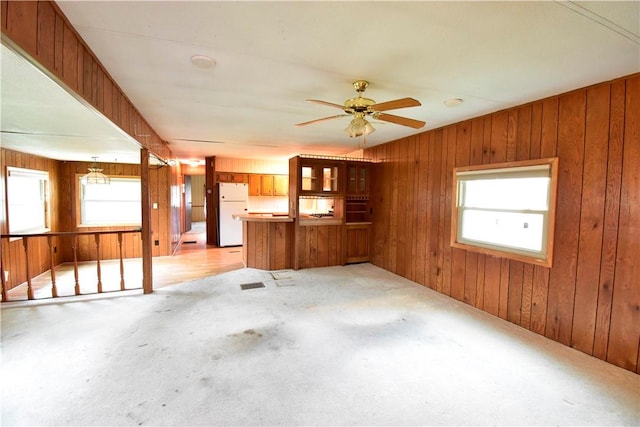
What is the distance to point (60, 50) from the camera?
1634 mm

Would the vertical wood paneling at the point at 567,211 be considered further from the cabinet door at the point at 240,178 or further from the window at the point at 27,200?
the window at the point at 27,200

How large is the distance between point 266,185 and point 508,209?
606 cm

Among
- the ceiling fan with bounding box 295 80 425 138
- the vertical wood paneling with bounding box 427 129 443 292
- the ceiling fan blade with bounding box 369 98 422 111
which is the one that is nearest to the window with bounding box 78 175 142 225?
the ceiling fan with bounding box 295 80 425 138

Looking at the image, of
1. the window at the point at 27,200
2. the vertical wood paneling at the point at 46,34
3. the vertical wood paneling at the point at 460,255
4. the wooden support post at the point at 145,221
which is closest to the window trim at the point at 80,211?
the window at the point at 27,200

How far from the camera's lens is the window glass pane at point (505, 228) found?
2.91 metres

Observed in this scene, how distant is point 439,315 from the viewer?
3.24 metres

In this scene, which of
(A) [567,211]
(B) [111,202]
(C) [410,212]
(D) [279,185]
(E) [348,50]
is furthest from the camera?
(D) [279,185]

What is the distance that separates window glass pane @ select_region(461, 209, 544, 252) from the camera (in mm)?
2914

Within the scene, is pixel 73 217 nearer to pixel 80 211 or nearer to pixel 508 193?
pixel 80 211

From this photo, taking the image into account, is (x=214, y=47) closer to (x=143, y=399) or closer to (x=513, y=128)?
(x=143, y=399)

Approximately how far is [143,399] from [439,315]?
2.93 meters

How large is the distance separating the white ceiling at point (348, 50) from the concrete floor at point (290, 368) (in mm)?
2097

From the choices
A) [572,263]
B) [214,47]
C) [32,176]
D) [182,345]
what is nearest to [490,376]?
[572,263]

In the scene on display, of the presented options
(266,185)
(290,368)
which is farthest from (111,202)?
(290,368)
